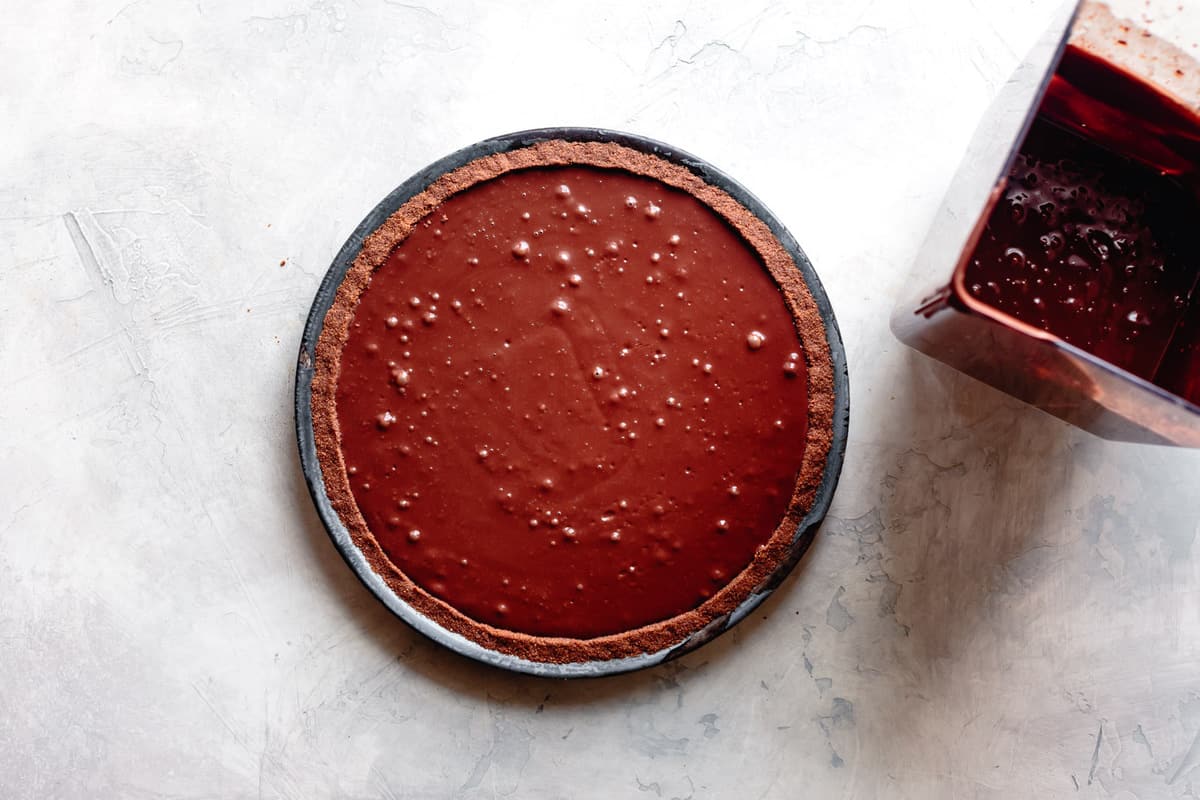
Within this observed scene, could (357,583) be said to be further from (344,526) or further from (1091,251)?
(1091,251)

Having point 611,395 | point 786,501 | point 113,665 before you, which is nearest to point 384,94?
point 611,395

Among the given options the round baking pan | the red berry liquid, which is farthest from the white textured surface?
the red berry liquid

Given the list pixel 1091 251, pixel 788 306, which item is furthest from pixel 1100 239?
pixel 788 306

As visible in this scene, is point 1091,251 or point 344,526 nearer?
point 1091,251

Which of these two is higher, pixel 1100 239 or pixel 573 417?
pixel 1100 239

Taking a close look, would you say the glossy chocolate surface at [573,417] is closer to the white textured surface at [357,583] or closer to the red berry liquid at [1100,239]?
the white textured surface at [357,583]

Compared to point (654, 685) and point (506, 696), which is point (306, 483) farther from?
point (654, 685)

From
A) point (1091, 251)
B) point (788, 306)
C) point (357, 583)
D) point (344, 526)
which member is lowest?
point (357, 583)

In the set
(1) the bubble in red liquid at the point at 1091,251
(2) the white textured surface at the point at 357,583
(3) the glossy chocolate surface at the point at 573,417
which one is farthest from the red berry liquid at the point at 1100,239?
(3) the glossy chocolate surface at the point at 573,417
